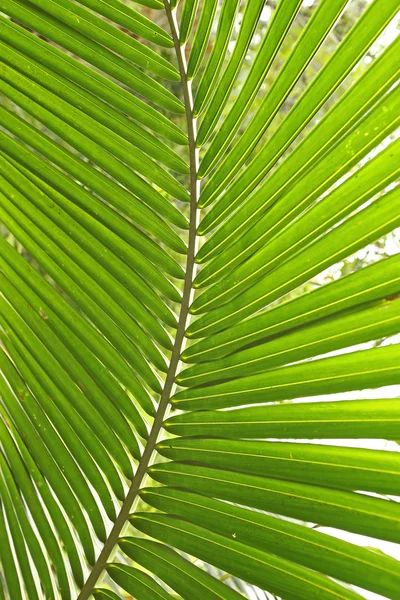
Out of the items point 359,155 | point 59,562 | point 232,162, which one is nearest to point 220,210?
point 232,162

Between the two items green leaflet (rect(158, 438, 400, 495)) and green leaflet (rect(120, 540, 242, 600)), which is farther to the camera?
green leaflet (rect(120, 540, 242, 600))

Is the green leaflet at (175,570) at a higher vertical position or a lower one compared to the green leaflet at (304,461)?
lower

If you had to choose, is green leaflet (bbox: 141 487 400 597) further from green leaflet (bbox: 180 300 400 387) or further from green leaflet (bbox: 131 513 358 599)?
green leaflet (bbox: 180 300 400 387)

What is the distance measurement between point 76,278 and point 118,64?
255mm

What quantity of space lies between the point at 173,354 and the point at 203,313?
63mm

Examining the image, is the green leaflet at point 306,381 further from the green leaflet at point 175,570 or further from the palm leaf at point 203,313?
the green leaflet at point 175,570

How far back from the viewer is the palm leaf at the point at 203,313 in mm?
493

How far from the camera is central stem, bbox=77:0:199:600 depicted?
26.5 inches

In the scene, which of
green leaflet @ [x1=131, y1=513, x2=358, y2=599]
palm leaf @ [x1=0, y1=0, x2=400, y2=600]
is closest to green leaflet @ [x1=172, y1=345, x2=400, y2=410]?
palm leaf @ [x1=0, y1=0, x2=400, y2=600]

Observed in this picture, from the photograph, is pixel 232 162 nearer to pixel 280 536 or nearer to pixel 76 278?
pixel 76 278

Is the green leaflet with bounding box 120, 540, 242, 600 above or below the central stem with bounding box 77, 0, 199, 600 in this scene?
below

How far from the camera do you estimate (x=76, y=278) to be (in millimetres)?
694

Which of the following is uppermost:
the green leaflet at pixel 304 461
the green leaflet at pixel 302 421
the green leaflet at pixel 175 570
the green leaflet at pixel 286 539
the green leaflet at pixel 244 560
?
the green leaflet at pixel 302 421

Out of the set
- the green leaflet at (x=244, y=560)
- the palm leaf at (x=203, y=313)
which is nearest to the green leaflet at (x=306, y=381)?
the palm leaf at (x=203, y=313)
